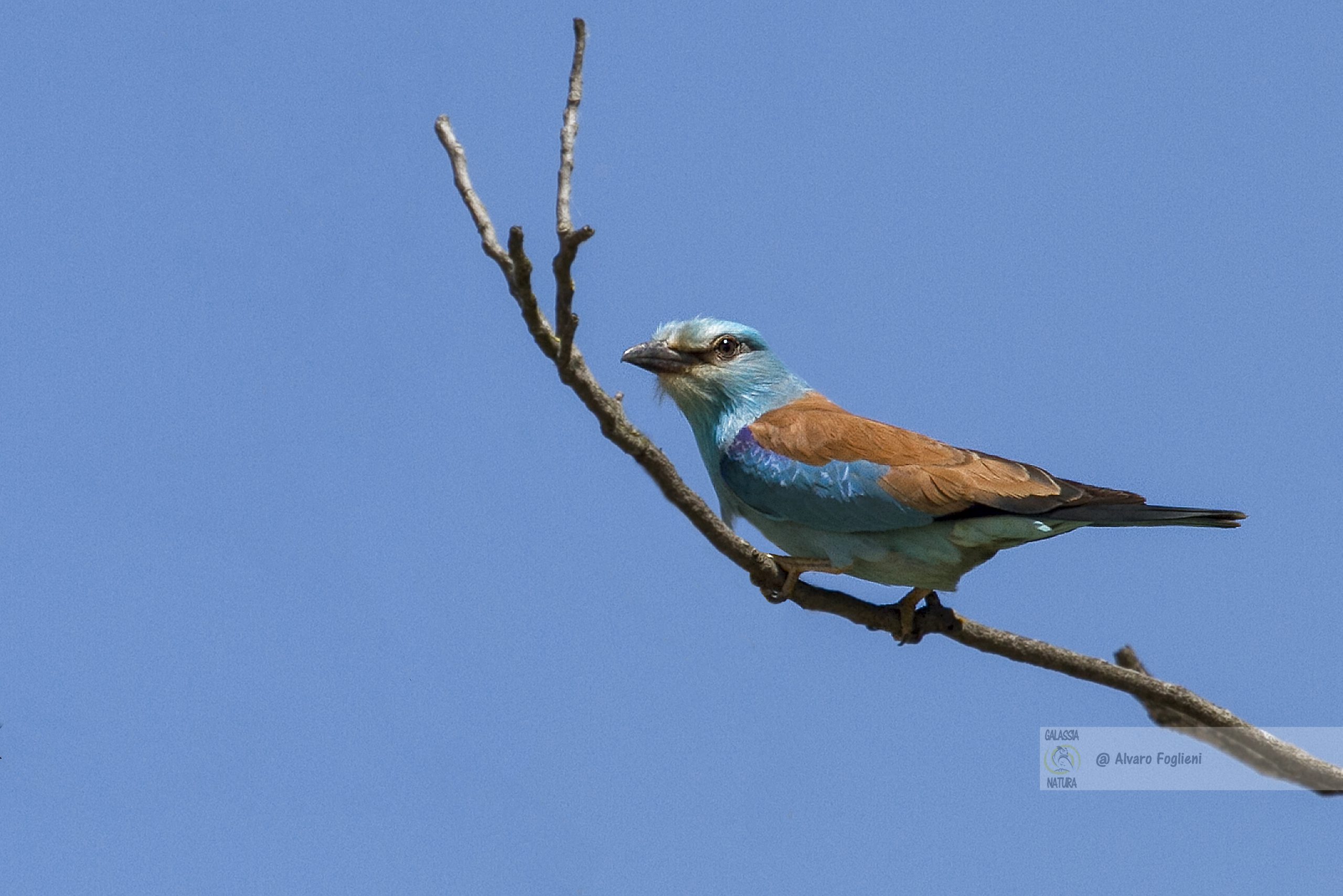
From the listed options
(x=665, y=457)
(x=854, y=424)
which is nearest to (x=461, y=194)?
(x=665, y=457)

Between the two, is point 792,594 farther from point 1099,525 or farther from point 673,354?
point 673,354

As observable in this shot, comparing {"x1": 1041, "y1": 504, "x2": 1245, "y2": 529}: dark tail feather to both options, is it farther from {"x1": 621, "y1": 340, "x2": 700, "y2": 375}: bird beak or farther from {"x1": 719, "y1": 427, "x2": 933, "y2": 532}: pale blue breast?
{"x1": 621, "y1": 340, "x2": 700, "y2": 375}: bird beak

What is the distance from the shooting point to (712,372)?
8.16m

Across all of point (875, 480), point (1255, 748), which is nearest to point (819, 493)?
point (875, 480)

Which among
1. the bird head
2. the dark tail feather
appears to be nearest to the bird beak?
the bird head

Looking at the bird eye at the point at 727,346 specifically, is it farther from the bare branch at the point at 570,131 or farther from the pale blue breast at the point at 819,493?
the bare branch at the point at 570,131

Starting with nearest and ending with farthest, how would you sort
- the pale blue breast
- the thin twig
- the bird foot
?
1. the thin twig
2. the bird foot
3. the pale blue breast

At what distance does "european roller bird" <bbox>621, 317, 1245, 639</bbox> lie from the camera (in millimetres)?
6715

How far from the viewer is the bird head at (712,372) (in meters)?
8.15

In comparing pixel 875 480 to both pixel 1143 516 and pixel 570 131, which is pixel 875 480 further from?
pixel 570 131

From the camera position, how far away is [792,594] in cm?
659

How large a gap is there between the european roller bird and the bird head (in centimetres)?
17

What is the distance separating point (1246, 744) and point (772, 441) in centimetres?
288

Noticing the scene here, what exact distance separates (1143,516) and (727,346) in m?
2.82
